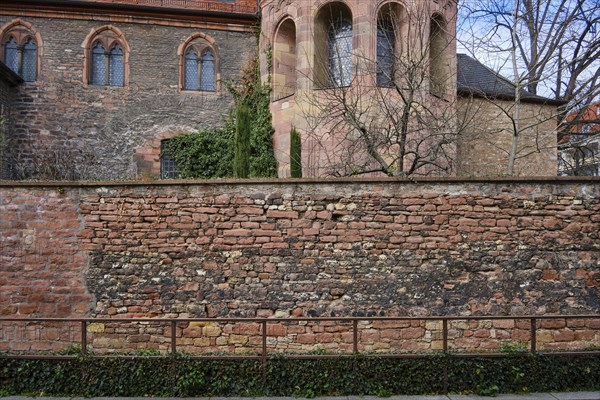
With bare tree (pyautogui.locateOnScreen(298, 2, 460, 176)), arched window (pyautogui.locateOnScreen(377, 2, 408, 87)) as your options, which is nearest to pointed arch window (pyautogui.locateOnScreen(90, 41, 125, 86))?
bare tree (pyautogui.locateOnScreen(298, 2, 460, 176))

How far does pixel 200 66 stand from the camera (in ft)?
58.6

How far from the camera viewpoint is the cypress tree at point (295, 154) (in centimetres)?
1273

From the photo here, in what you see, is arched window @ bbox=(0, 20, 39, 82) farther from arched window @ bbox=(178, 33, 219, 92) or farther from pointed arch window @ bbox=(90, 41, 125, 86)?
arched window @ bbox=(178, 33, 219, 92)

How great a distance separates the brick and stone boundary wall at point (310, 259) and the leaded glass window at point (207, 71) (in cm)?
1010

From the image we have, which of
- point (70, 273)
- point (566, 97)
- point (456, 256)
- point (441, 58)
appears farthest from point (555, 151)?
point (70, 273)

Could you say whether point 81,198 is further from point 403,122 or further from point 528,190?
point 528,190

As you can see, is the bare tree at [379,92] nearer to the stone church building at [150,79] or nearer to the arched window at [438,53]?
the arched window at [438,53]

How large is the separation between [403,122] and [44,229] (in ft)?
23.5

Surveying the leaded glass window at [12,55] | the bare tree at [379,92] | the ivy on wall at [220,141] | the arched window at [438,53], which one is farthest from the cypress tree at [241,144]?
the leaded glass window at [12,55]

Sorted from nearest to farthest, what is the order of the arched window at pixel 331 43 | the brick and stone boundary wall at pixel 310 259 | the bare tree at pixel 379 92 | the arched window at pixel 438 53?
the brick and stone boundary wall at pixel 310 259 < the bare tree at pixel 379 92 < the arched window at pixel 331 43 < the arched window at pixel 438 53

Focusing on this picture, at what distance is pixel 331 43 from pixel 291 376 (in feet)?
35.1

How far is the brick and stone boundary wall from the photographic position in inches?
325

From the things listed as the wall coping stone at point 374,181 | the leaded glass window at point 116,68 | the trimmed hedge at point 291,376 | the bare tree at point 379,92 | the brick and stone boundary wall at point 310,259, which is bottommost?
the trimmed hedge at point 291,376

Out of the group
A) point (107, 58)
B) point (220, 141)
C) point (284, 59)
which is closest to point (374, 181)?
point (284, 59)
